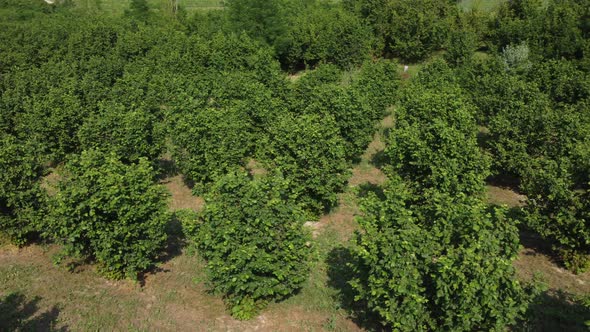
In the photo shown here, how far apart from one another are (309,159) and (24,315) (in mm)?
9861

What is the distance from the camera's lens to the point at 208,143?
17.3 metres

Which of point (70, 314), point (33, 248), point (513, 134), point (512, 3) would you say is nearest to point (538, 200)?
point (513, 134)

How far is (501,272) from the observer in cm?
962

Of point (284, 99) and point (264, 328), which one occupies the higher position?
point (284, 99)

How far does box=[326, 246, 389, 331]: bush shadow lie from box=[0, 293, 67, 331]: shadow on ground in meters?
7.78

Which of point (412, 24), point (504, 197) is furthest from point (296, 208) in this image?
point (412, 24)

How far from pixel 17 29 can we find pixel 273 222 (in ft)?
128

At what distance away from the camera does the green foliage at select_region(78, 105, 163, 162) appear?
61.6ft

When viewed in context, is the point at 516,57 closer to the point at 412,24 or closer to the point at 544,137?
the point at 412,24

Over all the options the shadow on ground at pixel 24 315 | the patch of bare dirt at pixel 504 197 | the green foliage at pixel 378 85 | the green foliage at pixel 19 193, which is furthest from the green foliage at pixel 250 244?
the green foliage at pixel 378 85

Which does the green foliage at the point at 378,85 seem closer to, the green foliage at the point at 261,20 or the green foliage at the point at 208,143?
the green foliage at the point at 208,143

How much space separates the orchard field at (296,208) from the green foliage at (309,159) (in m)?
0.08

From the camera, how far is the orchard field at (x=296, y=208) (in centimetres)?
1061

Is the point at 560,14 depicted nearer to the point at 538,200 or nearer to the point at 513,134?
the point at 513,134
